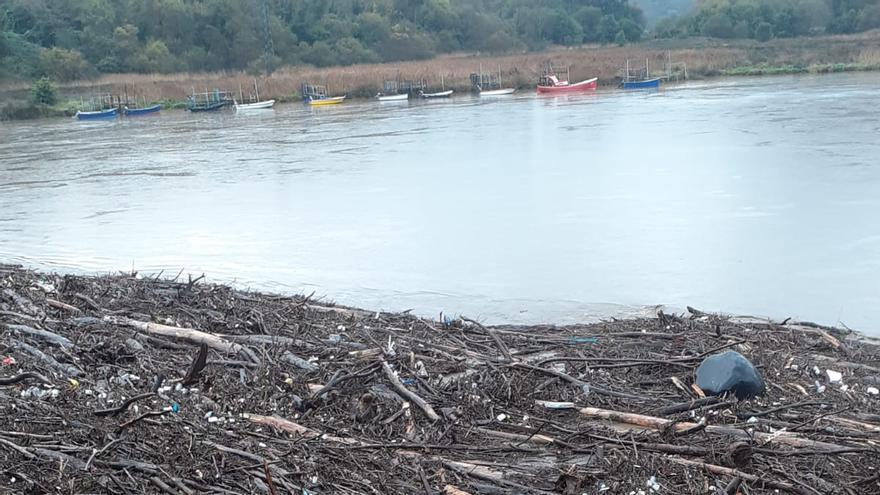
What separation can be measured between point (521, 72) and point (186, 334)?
166 feet

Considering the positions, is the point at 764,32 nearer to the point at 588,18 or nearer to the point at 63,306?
the point at 588,18

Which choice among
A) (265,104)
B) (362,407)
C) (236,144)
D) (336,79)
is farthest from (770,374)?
(336,79)

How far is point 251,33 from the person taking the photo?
71000 mm

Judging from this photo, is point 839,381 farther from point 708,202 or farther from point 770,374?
point 708,202

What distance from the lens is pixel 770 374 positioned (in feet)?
15.5

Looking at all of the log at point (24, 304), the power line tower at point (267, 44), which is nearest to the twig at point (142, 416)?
the log at point (24, 304)

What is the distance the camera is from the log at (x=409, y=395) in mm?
4180

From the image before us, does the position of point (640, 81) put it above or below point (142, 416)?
above

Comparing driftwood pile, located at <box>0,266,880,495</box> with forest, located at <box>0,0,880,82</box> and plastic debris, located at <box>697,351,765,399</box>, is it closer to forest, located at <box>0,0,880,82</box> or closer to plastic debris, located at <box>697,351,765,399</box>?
plastic debris, located at <box>697,351,765,399</box>

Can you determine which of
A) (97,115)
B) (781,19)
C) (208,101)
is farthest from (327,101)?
(781,19)

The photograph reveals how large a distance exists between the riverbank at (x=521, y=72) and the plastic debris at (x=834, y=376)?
45.5 meters

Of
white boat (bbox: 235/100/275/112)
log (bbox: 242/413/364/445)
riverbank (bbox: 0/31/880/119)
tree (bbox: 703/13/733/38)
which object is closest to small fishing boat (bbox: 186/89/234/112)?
white boat (bbox: 235/100/275/112)

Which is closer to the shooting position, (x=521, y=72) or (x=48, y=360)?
(x=48, y=360)

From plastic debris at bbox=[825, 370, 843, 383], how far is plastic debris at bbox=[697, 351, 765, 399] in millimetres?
503
